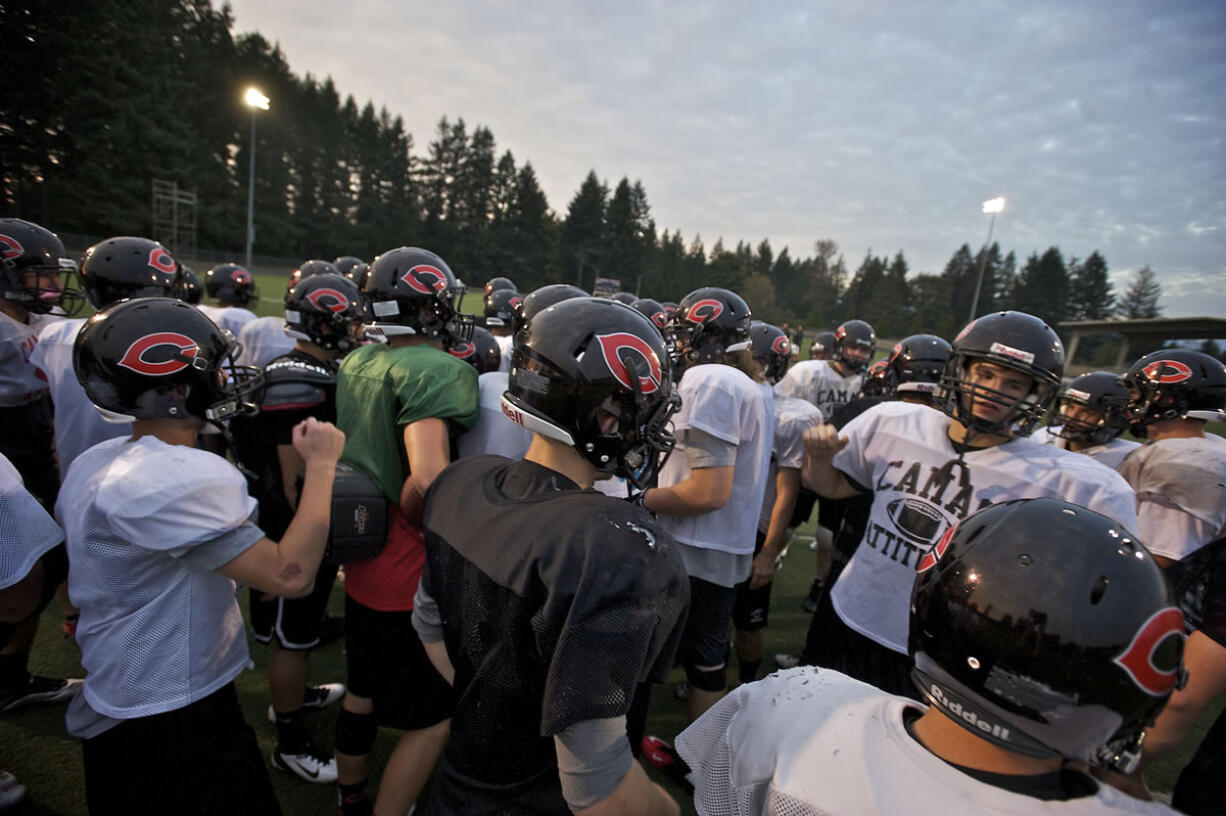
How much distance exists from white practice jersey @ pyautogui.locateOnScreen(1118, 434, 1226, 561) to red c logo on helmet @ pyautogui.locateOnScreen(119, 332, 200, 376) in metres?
5.36

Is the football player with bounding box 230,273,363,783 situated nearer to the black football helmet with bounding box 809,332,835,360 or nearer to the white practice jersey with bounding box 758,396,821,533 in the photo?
the white practice jersey with bounding box 758,396,821,533

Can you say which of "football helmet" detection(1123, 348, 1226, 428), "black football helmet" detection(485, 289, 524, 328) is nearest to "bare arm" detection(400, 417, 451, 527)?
"football helmet" detection(1123, 348, 1226, 428)

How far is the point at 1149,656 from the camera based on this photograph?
108 cm

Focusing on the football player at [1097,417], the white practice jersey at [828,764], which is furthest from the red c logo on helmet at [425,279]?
the football player at [1097,417]

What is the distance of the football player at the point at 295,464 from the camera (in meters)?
3.24

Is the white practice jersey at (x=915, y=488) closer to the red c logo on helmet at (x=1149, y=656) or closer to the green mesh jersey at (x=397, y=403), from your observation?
the red c logo on helmet at (x=1149, y=656)

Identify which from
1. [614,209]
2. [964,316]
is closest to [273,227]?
[614,209]

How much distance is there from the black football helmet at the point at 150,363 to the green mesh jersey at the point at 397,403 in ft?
1.97

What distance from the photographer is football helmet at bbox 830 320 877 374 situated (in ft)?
25.3

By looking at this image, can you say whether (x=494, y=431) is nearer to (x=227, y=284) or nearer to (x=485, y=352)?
(x=485, y=352)

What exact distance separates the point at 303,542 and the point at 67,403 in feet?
9.75

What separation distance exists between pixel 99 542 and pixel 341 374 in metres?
1.32

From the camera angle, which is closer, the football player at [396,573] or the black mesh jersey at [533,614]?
the black mesh jersey at [533,614]

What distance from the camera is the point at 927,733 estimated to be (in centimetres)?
121
